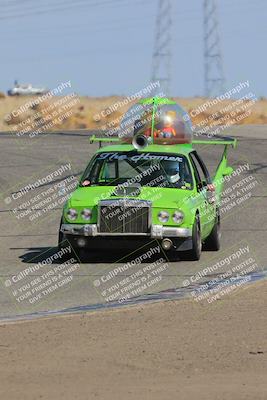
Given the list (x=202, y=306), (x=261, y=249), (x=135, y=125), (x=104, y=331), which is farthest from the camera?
(x=135, y=125)

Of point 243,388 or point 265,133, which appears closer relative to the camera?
point 243,388

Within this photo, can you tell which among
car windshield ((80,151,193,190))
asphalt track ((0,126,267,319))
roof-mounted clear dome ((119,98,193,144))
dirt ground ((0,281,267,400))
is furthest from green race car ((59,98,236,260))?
dirt ground ((0,281,267,400))

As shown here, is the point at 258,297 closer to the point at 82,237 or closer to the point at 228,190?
the point at 82,237

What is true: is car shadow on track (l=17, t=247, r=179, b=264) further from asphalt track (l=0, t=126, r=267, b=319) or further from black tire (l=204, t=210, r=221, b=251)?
black tire (l=204, t=210, r=221, b=251)

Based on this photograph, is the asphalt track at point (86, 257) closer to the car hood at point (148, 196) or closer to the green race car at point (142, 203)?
the green race car at point (142, 203)

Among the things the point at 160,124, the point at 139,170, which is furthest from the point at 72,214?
the point at 160,124

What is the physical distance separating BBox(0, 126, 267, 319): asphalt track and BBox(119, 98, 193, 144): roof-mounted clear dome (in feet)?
4.14

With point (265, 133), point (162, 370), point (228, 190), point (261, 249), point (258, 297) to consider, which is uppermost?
point (162, 370)

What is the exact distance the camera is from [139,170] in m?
15.5

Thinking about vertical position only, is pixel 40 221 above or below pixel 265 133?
above

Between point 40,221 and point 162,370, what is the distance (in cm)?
1165

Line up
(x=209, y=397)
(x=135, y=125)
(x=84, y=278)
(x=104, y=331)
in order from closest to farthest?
(x=209, y=397) → (x=104, y=331) → (x=84, y=278) → (x=135, y=125)

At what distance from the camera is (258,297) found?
11719mm

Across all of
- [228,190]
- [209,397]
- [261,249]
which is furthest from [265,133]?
[209,397]
